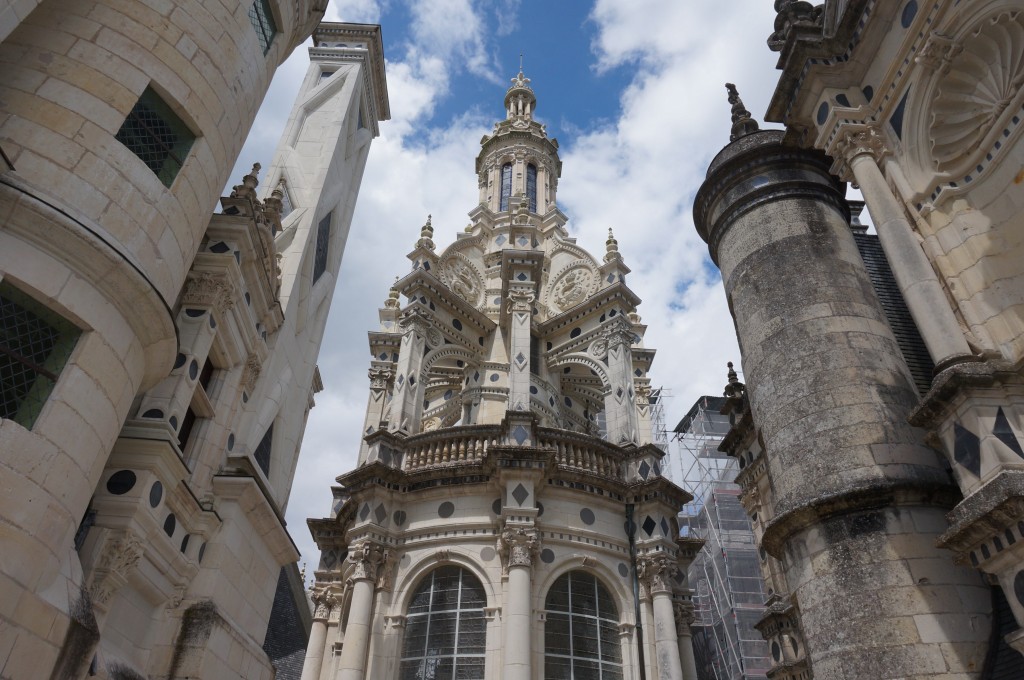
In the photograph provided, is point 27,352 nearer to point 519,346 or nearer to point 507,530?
point 507,530

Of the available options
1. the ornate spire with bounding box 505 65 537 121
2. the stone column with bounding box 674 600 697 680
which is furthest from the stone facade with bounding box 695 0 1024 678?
the ornate spire with bounding box 505 65 537 121

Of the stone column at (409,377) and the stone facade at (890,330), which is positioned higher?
the stone column at (409,377)

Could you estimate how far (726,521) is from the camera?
3141 centimetres

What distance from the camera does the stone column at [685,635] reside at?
59.6 feet

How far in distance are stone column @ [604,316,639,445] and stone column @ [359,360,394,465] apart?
7.80 metres

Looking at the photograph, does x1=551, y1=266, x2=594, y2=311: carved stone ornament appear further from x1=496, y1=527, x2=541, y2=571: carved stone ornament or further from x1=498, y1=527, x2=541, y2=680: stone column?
x1=498, y1=527, x2=541, y2=680: stone column

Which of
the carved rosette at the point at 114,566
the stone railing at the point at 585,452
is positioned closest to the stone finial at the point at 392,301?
the stone railing at the point at 585,452

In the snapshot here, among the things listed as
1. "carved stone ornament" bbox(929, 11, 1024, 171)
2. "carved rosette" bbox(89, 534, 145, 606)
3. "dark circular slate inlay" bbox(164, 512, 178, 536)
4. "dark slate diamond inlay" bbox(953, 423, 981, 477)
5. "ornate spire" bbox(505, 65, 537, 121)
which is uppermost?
"ornate spire" bbox(505, 65, 537, 121)

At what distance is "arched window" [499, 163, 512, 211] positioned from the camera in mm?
31312

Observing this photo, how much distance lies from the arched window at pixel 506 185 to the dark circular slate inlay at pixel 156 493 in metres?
24.0

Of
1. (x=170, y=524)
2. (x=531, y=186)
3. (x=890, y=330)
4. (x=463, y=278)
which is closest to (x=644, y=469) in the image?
(x=890, y=330)

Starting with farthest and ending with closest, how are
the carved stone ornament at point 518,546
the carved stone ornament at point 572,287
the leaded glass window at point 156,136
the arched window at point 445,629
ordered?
the carved stone ornament at point 572,287
the carved stone ornament at point 518,546
the arched window at point 445,629
the leaded glass window at point 156,136

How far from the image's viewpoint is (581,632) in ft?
52.7

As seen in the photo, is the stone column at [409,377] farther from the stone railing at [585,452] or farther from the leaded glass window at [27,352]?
the leaded glass window at [27,352]
